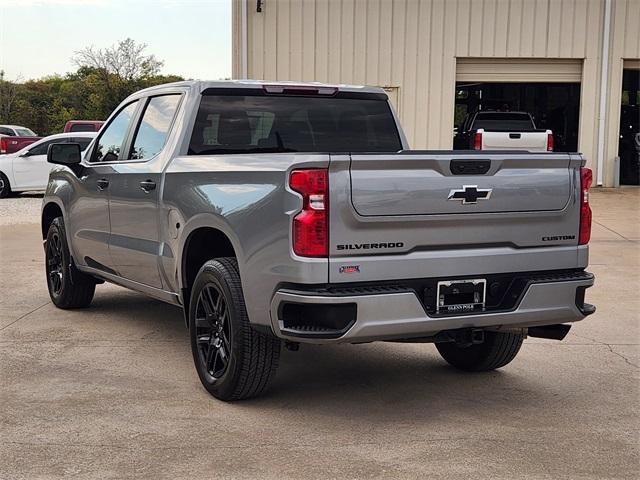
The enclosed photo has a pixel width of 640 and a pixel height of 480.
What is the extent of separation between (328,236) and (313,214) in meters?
0.13

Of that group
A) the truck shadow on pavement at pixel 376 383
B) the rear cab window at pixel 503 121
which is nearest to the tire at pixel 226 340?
the truck shadow on pavement at pixel 376 383

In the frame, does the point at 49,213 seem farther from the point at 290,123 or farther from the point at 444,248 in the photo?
the point at 444,248

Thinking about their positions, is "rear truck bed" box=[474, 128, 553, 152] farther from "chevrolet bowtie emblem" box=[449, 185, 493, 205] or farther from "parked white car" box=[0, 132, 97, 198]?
"chevrolet bowtie emblem" box=[449, 185, 493, 205]

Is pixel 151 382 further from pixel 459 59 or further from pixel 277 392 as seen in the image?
pixel 459 59

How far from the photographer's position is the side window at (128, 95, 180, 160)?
6016mm

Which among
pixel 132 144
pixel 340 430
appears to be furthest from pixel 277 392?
pixel 132 144

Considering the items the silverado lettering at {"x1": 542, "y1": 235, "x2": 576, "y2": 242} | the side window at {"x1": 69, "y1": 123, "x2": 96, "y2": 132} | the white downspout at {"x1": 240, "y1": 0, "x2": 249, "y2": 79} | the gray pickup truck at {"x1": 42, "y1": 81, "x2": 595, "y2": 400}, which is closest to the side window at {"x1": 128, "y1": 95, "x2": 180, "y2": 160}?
the gray pickup truck at {"x1": 42, "y1": 81, "x2": 595, "y2": 400}

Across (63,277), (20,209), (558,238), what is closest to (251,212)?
(558,238)

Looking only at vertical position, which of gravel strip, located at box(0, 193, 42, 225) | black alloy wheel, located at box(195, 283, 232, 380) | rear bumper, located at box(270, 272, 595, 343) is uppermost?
rear bumper, located at box(270, 272, 595, 343)

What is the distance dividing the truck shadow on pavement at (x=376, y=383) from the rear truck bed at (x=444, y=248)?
57 centimetres

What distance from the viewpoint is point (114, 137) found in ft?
22.6

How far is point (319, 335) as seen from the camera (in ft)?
14.1

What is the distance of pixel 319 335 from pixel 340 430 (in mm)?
594

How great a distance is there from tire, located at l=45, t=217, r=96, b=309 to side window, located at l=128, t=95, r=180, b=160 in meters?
1.51
